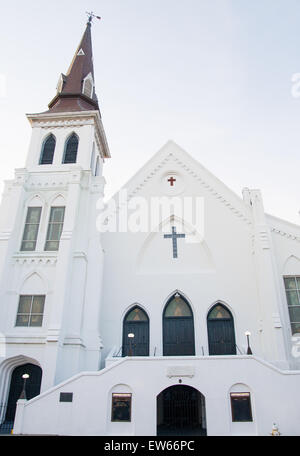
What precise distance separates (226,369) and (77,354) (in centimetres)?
581

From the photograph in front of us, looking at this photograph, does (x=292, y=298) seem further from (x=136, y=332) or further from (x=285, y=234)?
(x=136, y=332)

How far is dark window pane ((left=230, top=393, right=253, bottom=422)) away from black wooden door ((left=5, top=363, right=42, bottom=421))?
769 centimetres

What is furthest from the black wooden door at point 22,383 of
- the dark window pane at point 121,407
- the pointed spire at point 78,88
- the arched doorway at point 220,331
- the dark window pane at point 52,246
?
the pointed spire at point 78,88

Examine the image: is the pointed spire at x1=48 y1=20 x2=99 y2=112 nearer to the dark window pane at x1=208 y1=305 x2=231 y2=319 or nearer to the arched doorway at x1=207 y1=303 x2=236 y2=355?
the dark window pane at x1=208 y1=305 x2=231 y2=319

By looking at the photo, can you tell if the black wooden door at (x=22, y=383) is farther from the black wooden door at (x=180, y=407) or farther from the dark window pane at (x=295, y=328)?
the dark window pane at (x=295, y=328)

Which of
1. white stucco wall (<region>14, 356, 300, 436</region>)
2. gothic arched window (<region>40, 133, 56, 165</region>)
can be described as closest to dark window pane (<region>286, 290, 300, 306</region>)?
white stucco wall (<region>14, 356, 300, 436</region>)

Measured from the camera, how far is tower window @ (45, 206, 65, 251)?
55.4ft

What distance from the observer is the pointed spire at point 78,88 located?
71.8 feet

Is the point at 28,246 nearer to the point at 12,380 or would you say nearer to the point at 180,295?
the point at 12,380

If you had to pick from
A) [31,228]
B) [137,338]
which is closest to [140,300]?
[137,338]

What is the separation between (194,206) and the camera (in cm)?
1888

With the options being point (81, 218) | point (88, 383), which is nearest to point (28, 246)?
point (81, 218)

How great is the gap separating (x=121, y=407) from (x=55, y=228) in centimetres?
872
